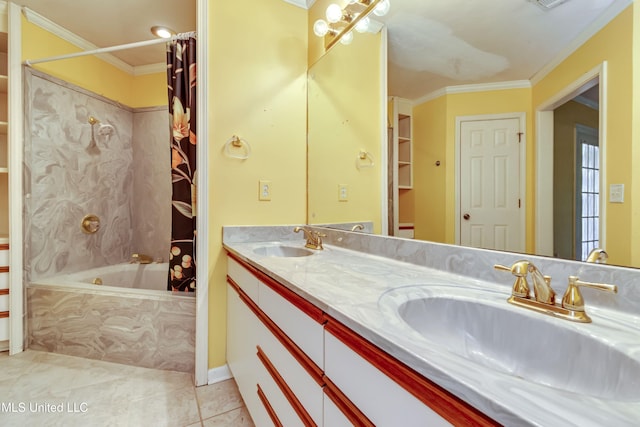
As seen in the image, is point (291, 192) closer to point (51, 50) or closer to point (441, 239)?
point (441, 239)

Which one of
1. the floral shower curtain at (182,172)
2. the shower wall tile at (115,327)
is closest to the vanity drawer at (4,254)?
the shower wall tile at (115,327)

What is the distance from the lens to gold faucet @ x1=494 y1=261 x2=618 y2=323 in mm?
545

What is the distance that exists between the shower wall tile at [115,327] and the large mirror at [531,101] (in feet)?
4.76

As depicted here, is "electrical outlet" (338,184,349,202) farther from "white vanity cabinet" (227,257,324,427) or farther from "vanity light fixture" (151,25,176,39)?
"vanity light fixture" (151,25,176,39)

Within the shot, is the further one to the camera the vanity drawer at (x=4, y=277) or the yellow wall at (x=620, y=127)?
the vanity drawer at (x=4, y=277)

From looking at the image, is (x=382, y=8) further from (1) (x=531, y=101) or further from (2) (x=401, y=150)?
(1) (x=531, y=101)

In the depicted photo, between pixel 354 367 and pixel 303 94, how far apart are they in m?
1.70

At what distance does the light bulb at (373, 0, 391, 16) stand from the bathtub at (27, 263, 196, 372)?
1.79 metres

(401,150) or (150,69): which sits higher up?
(150,69)

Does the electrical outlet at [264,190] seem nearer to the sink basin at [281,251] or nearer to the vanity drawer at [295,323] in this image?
the sink basin at [281,251]

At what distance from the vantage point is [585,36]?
65cm

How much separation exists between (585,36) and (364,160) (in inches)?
34.9

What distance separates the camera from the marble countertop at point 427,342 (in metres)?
0.28

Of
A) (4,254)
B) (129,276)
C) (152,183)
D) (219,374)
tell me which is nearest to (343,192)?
(219,374)
